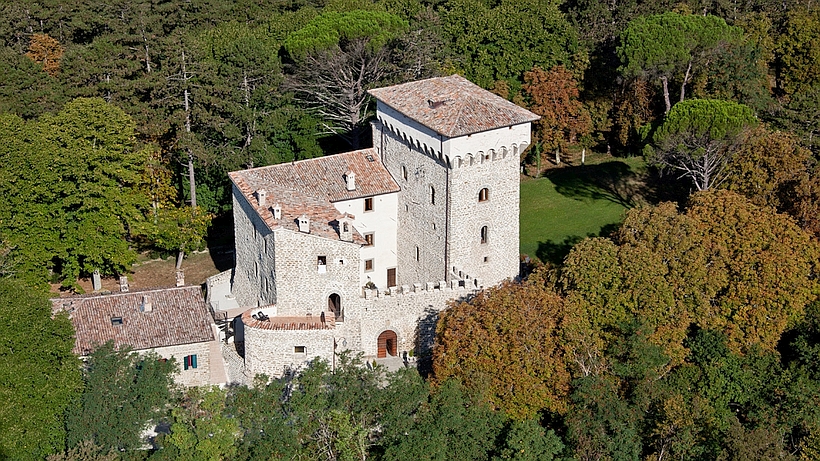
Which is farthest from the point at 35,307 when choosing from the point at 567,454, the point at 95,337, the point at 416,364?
the point at 567,454

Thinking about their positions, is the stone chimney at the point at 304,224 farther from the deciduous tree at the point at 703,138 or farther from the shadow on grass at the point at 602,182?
the shadow on grass at the point at 602,182

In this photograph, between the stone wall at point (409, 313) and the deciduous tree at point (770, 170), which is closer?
the stone wall at point (409, 313)

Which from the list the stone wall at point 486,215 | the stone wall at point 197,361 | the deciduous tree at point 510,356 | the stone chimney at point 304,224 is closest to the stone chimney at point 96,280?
the stone wall at point 197,361

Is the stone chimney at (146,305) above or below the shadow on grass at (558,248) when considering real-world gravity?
above

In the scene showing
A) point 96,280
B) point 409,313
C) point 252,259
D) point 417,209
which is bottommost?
point 96,280

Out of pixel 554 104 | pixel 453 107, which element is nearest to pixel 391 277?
pixel 453 107

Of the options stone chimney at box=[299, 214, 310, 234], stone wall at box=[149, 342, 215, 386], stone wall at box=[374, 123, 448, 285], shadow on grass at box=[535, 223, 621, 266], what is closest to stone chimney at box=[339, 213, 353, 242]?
stone chimney at box=[299, 214, 310, 234]

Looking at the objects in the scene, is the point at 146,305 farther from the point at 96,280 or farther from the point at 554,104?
the point at 554,104
